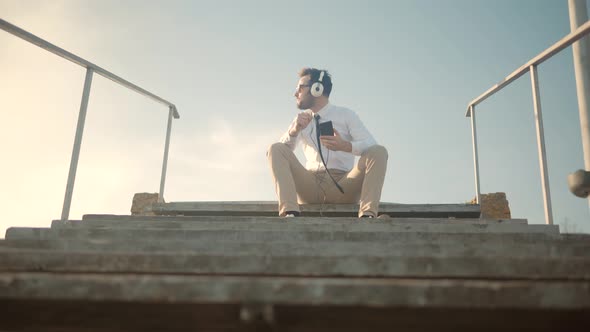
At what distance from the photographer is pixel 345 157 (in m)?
3.53

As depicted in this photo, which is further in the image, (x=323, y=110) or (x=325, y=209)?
(x=323, y=110)

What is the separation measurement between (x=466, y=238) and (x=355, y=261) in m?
0.78

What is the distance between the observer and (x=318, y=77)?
3680 mm

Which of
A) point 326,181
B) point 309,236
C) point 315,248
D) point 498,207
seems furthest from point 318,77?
point 498,207

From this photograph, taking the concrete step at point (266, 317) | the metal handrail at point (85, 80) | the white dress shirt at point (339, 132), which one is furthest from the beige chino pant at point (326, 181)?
the concrete step at point (266, 317)

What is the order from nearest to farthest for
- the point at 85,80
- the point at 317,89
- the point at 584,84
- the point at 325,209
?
the point at 85,80 < the point at 584,84 < the point at 325,209 < the point at 317,89

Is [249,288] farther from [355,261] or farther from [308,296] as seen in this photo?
[355,261]

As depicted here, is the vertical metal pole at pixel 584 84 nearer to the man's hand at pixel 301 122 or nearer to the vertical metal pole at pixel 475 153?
the vertical metal pole at pixel 475 153

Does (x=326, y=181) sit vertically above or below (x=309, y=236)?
above

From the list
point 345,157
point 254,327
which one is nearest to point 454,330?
point 254,327

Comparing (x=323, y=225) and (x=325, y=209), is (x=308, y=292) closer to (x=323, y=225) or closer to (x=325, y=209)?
(x=323, y=225)

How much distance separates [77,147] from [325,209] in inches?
64.4

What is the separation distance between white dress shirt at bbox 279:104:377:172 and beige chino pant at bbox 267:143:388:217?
0.12 m

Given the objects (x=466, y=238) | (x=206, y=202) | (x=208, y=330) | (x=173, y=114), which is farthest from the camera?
(x=173, y=114)
